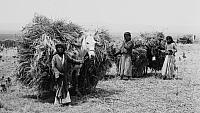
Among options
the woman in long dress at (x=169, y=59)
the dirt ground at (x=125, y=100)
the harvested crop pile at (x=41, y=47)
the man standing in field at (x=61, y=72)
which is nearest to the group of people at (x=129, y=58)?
the woman in long dress at (x=169, y=59)

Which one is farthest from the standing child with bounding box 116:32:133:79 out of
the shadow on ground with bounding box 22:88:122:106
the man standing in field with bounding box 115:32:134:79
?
the shadow on ground with bounding box 22:88:122:106

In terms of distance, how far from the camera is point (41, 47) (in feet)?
30.0

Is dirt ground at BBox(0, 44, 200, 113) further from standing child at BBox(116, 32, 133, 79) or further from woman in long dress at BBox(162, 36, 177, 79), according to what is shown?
woman in long dress at BBox(162, 36, 177, 79)

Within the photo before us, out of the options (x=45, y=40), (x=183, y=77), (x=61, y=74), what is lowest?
(x=183, y=77)

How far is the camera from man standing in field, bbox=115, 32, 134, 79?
13.8 m

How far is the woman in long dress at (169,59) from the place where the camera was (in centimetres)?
1426

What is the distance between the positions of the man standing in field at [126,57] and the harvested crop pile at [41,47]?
12.9ft

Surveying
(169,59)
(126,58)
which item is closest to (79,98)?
(126,58)

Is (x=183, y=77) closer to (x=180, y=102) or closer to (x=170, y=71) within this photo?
(x=170, y=71)

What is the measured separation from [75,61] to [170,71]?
6.32 meters

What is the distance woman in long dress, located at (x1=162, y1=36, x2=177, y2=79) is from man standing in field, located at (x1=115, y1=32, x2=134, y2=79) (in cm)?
155

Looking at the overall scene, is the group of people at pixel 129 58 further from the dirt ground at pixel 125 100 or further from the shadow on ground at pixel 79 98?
the shadow on ground at pixel 79 98

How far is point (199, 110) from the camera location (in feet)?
28.8

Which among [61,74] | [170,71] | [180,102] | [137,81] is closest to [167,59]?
[170,71]
